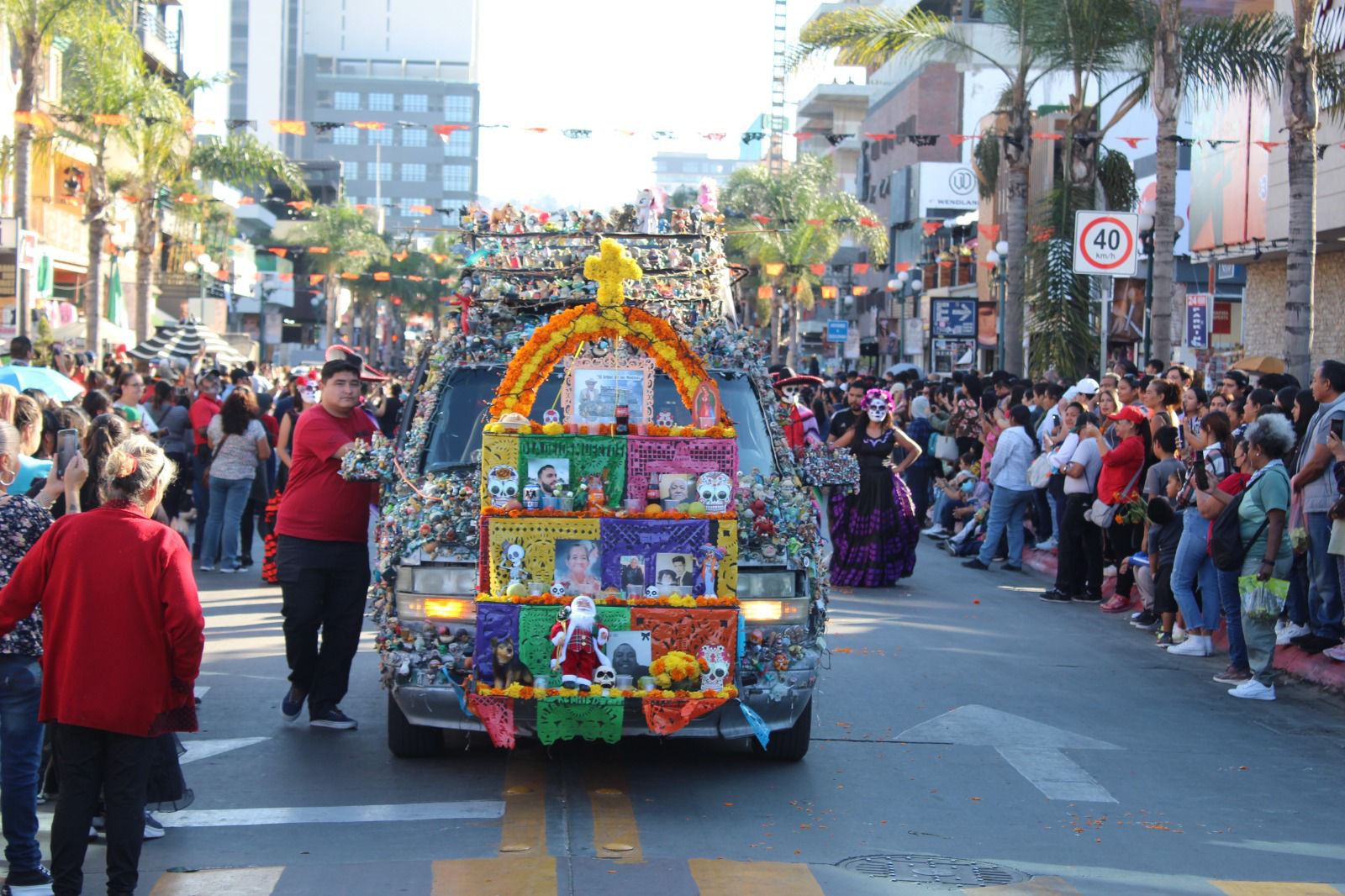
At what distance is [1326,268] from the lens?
27.1 meters

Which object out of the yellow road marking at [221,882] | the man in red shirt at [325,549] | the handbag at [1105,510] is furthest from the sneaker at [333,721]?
the handbag at [1105,510]

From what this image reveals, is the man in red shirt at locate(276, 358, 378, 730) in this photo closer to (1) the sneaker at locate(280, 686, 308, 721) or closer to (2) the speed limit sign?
(1) the sneaker at locate(280, 686, 308, 721)

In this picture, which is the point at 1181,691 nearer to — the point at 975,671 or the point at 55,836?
the point at 975,671

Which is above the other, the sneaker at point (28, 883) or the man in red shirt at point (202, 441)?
the man in red shirt at point (202, 441)

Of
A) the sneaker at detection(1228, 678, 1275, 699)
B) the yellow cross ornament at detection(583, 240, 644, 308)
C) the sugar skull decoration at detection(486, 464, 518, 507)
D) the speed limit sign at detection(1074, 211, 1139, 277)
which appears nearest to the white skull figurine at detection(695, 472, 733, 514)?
the sugar skull decoration at detection(486, 464, 518, 507)

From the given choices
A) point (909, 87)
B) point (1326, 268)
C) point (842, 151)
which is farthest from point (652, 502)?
point (842, 151)

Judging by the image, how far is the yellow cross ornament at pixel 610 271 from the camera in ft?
26.6

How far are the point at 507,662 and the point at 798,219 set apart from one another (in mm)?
50036

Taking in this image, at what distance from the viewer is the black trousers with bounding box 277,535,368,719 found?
8.70 metres

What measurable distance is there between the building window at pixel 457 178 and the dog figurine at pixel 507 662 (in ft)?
615

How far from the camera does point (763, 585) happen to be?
768 centimetres

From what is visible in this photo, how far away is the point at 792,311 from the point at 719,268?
51.3 m

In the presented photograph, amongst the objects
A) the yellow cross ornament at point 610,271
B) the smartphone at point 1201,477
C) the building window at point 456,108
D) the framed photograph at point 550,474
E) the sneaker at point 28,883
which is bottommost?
the sneaker at point 28,883

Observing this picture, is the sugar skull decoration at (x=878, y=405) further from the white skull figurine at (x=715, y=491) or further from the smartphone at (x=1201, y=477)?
the white skull figurine at (x=715, y=491)
